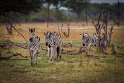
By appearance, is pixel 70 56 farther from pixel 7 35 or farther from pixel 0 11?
pixel 0 11

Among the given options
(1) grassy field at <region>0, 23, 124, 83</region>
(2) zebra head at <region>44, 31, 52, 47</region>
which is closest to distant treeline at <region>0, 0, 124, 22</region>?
(1) grassy field at <region>0, 23, 124, 83</region>

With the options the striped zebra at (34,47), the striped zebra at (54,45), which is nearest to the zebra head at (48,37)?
the striped zebra at (54,45)

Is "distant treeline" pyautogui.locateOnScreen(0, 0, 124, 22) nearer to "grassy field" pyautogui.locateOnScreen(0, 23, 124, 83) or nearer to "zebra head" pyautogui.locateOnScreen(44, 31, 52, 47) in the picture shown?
"grassy field" pyautogui.locateOnScreen(0, 23, 124, 83)

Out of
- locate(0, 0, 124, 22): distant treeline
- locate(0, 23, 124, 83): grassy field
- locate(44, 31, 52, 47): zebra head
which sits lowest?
locate(0, 23, 124, 83): grassy field

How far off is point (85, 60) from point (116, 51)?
78 centimetres

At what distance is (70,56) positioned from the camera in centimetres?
1323

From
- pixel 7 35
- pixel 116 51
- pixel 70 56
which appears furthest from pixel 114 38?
pixel 7 35

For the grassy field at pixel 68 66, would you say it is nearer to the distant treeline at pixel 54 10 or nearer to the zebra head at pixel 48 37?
the zebra head at pixel 48 37

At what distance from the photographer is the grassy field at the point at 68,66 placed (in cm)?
1094

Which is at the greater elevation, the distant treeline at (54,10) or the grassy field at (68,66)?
the distant treeline at (54,10)

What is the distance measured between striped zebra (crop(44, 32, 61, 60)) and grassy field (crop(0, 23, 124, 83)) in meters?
0.14

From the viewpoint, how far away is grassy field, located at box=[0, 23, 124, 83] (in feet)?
35.9

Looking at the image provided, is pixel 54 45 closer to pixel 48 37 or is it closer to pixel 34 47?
pixel 48 37

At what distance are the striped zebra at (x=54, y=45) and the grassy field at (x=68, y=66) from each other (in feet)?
0.47
